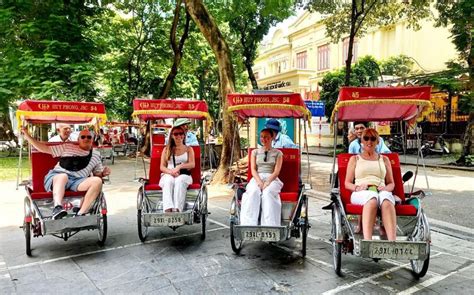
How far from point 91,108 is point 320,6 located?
1457 centimetres

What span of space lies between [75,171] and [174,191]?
1423 mm

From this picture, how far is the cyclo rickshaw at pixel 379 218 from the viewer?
3.91 m

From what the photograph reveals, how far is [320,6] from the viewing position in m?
17.9

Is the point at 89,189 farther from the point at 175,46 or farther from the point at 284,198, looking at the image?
the point at 175,46

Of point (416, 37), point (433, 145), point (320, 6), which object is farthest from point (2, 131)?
point (416, 37)

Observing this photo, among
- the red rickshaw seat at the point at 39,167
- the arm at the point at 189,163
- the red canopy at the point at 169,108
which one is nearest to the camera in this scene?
the red rickshaw seat at the point at 39,167

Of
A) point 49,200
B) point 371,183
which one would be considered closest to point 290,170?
point 371,183

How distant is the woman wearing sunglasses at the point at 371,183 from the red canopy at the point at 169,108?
326 cm

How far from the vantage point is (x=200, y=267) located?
4.57m

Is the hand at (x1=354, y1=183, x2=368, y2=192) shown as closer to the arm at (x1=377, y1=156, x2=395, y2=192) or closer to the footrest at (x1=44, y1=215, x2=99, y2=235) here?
the arm at (x1=377, y1=156, x2=395, y2=192)

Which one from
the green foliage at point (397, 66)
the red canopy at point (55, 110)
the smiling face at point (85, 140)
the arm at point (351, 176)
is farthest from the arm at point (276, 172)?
the green foliage at point (397, 66)

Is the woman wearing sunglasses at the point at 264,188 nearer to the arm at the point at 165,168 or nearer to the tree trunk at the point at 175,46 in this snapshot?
the arm at the point at 165,168

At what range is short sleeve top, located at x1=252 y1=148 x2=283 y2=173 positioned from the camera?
543cm

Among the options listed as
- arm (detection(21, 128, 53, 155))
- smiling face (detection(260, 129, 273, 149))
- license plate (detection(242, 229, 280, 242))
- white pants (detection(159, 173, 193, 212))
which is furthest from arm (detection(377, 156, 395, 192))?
arm (detection(21, 128, 53, 155))
